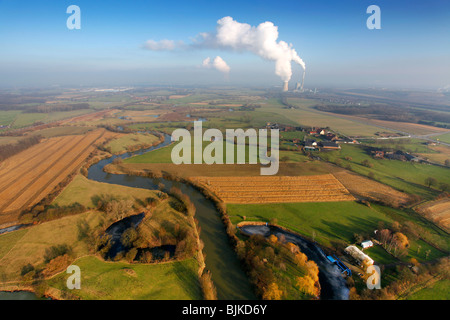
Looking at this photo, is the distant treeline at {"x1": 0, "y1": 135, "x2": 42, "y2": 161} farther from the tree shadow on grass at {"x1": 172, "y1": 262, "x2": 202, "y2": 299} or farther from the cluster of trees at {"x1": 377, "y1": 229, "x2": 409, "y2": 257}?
the cluster of trees at {"x1": 377, "y1": 229, "x2": 409, "y2": 257}

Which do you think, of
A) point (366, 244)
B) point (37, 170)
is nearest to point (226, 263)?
point (366, 244)

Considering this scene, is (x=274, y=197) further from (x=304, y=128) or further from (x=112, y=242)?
(x=304, y=128)

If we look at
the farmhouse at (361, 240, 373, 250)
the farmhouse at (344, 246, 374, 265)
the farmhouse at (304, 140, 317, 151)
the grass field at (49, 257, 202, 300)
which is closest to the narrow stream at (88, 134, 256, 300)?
the grass field at (49, 257, 202, 300)

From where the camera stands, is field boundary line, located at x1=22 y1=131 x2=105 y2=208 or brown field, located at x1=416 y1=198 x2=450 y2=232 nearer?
brown field, located at x1=416 y1=198 x2=450 y2=232

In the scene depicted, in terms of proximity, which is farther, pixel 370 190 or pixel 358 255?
pixel 370 190

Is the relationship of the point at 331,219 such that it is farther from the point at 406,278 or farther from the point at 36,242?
the point at 36,242

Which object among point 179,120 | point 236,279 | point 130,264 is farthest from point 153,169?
point 179,120
